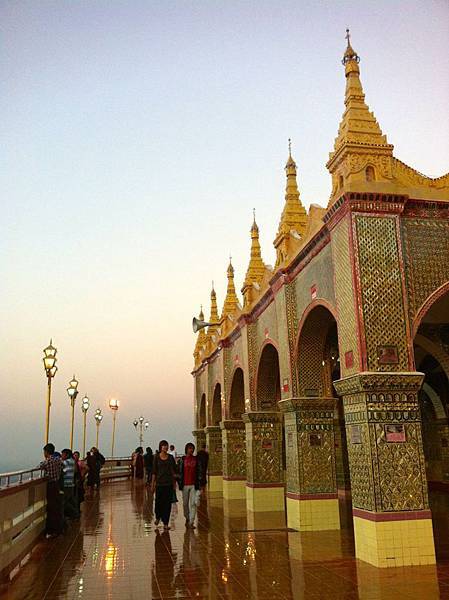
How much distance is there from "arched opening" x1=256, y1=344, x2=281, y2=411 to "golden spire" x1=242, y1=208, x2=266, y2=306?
5.66 ft

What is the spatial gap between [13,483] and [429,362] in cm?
1263

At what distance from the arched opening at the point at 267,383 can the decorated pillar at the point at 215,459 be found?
765cm

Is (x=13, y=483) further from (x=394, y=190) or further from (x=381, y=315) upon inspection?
(x=394, y=190)

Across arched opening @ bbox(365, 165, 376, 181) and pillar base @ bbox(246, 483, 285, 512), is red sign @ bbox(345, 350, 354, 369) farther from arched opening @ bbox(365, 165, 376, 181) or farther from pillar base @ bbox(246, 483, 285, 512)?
pillar base @ bbox(246, 483, 285, 512)

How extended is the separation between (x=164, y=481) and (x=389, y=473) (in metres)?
4.91

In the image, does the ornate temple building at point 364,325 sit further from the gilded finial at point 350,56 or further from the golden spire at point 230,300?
the golden spire at point 230,300

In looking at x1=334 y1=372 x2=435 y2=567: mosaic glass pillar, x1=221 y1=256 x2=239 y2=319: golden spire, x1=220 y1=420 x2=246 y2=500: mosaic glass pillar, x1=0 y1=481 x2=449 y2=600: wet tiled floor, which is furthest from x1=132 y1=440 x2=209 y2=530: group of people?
x1=221 y1=256 x2=239 y2=319: golden spire

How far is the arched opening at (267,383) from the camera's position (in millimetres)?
15109

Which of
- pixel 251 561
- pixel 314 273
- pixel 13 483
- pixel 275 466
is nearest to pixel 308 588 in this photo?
pixel 251 561

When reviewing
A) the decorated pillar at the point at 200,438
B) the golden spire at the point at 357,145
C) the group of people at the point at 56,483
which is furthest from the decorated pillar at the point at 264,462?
the decorated pillar at the point at 200,438

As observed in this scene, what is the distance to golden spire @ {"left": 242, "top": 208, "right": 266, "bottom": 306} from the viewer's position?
52.3 feet

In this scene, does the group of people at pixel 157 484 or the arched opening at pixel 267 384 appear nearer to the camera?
the group of people at pixel 157 484

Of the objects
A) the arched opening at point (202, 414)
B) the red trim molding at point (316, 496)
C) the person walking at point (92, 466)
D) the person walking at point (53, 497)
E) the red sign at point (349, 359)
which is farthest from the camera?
the arched opening at point (202, 414)

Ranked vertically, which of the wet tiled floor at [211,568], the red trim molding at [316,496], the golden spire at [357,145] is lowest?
the wet tiled floor at [211,568]
